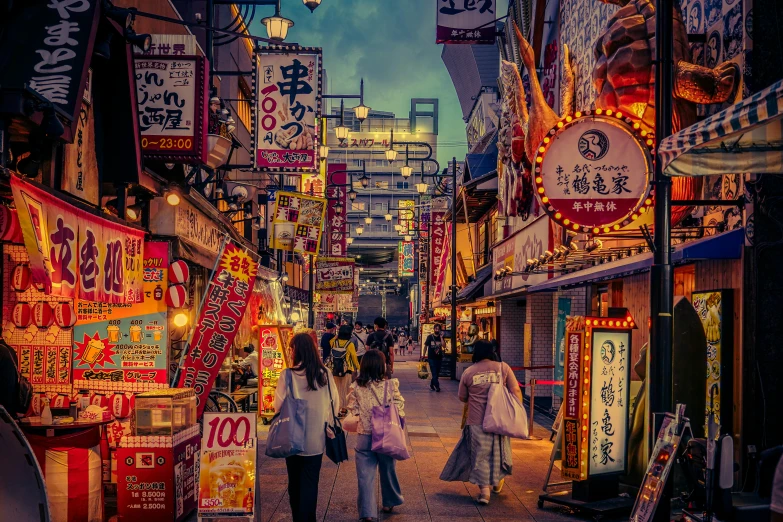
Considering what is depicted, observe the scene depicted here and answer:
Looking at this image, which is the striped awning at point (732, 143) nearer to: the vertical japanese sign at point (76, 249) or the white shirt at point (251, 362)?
the vertical japanese sign at point (76, 249)

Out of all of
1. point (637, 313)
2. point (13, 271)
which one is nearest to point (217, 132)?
point (13, 271)

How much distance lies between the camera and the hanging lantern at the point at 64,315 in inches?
411

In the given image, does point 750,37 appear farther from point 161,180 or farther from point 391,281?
point 391,281

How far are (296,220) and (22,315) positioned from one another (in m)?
15.8

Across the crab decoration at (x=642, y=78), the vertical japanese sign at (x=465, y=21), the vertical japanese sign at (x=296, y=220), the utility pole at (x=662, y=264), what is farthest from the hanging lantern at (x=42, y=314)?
the vertical japanese sign at (x=465, y=21)

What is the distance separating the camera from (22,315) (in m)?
10.2

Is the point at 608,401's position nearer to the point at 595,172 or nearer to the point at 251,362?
the point at 595,172

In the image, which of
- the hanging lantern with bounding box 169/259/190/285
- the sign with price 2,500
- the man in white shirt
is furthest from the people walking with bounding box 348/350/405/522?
the man in white shirt

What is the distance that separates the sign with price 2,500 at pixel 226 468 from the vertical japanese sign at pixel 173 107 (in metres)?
5.48

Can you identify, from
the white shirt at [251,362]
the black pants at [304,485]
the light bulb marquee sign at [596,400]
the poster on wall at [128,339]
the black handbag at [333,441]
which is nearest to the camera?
the black pants at [304,485]

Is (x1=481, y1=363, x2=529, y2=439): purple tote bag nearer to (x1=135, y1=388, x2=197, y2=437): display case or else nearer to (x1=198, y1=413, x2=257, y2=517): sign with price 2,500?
(x1=198, y1=413, x2=257, y2=517): sign with price 2,500

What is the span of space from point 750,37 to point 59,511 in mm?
8857

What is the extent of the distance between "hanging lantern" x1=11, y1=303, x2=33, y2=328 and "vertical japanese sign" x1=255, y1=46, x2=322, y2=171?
8.45m

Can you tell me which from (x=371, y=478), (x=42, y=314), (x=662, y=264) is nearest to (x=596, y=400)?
(x=662, y=264)
